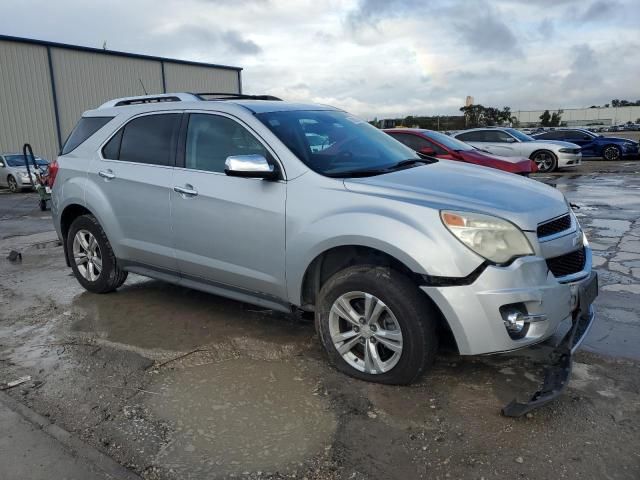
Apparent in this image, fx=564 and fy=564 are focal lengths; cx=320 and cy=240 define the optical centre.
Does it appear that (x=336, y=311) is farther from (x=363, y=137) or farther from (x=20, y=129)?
(x=20, y=129)

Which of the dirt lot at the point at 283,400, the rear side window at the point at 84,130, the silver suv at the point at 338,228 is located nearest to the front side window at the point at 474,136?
the dirt lot at the point at 283,400

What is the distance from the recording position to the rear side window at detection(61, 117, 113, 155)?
5344 millimetres

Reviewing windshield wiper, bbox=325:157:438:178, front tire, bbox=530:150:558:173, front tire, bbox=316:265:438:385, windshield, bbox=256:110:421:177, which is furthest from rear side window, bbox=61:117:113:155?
front tire, bbox=530:150:558:173

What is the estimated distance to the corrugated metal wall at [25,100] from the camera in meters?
25.9

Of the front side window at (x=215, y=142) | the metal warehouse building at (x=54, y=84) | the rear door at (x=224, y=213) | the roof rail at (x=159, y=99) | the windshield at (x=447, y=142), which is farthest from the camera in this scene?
the metal warehouse building at (x=54, y=84)

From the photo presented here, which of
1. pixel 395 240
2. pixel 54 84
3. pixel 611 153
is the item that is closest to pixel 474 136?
pixel 611 153

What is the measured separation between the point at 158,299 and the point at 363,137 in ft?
8.31

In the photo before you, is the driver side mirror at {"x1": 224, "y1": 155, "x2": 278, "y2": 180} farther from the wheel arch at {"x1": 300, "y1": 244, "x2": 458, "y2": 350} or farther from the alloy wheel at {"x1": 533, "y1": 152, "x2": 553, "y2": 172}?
the alloy wheel at {"x1": 533, "y1": 152, "x2": 553, "y2": 172}

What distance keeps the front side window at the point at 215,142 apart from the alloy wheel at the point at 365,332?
1282 mm

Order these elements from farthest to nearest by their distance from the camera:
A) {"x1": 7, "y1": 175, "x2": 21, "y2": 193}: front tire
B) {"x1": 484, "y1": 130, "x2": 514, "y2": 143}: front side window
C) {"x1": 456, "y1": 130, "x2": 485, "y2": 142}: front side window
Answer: {"x1": 7, "y1": 175, "x2": 21, "y2": 193}: front tire, {"x1": 484, "y1": 130, "x2": 514, "y2": 143}: front side window, {"x1": 456, "y1": 130, "x2": 485, "y2": 142}: front side window

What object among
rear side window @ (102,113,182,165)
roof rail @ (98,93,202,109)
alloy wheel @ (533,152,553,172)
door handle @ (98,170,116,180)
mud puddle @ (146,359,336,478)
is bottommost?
mud puddle @ (146,359,336,478)

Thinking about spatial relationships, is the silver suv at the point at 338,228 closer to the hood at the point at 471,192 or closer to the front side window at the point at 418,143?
the hood at the point at 471,192

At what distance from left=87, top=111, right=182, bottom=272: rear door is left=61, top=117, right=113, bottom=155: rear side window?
291mm

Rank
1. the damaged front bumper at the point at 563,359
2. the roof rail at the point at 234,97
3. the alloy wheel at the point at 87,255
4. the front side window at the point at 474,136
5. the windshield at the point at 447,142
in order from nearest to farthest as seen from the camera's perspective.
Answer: the damaged front bumper at the point at 563,359
the roof rail at the point at 234,97
the alloy wheel at the point at 87,255
the windshield at the point at 447,142
the front side window at the point at 474,136
